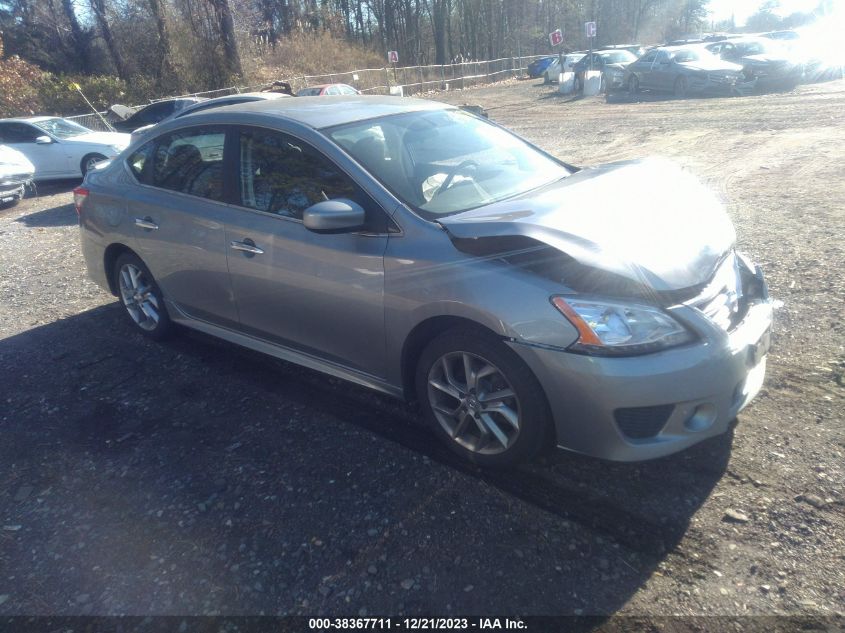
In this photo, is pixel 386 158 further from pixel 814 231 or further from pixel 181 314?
pixel 814 231

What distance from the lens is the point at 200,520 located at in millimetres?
3250

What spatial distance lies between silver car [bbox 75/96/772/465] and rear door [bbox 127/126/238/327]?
0.6 inches

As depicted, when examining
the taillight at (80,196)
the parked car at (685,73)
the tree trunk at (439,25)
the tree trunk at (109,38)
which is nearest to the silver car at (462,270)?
the taillight at (80,196)

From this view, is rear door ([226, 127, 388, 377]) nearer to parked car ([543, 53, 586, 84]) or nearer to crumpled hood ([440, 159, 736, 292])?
crumpled hood ([440, 159, 736, 292])

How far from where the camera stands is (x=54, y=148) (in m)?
14.2

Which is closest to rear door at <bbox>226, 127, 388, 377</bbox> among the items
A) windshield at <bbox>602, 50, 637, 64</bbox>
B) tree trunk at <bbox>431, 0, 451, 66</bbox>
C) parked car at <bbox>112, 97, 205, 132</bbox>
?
parked car at <bbox>112, 97, 205, 132</bbox>

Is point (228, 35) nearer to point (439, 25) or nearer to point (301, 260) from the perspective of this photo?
point (439, 25)

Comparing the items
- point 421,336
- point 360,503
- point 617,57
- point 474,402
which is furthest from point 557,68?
point 360,503

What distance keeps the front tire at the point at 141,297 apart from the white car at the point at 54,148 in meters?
9.74

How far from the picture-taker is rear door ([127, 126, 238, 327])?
445 cm

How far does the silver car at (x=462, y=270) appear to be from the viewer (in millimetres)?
2986

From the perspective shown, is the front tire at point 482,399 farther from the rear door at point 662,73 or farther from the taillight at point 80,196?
the rear door at point 662,73

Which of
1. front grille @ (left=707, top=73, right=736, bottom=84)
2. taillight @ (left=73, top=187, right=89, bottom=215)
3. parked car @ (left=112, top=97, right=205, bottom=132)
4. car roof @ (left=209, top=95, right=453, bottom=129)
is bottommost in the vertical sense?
front grille @ (left=707, top=73, right=736, bottom=84)

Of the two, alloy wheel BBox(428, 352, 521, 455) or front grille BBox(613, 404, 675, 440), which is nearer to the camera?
front grille BBox(613, 404, 675, 440)
